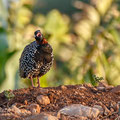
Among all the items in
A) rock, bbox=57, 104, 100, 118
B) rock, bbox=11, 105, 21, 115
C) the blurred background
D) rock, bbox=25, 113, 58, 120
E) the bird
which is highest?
the blurred background

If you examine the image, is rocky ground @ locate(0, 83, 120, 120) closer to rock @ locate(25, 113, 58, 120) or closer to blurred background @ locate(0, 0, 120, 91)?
rock @ locate(25, 113, 58, 120)

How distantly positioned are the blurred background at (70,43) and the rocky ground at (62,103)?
1.08 m

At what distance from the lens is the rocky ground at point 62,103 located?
5883 millimetres

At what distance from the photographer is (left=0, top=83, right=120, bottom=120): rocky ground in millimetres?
5883

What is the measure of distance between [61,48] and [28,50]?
14.7 metres

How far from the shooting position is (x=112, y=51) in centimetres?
1564

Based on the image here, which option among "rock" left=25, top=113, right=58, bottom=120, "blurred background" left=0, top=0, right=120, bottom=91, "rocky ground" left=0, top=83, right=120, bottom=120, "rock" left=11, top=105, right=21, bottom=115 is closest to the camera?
"rock" left=25, top=113, right=58, bottom=120

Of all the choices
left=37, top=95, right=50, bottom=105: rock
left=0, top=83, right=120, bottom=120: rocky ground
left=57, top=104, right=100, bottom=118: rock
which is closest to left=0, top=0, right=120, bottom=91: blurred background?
left=0, top=83, right=120, bottom=120: rocky ground

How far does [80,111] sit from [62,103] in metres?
0.45

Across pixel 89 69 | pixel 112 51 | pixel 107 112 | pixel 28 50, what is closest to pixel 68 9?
pixel 112 51

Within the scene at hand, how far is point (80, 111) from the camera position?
5.94 meters

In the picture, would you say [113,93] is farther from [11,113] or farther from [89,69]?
[89,69]

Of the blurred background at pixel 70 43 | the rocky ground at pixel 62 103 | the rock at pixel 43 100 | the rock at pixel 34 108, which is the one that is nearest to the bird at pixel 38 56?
the blurred background at pixel 70 43

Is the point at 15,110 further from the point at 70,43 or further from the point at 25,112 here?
the point at 70,43
